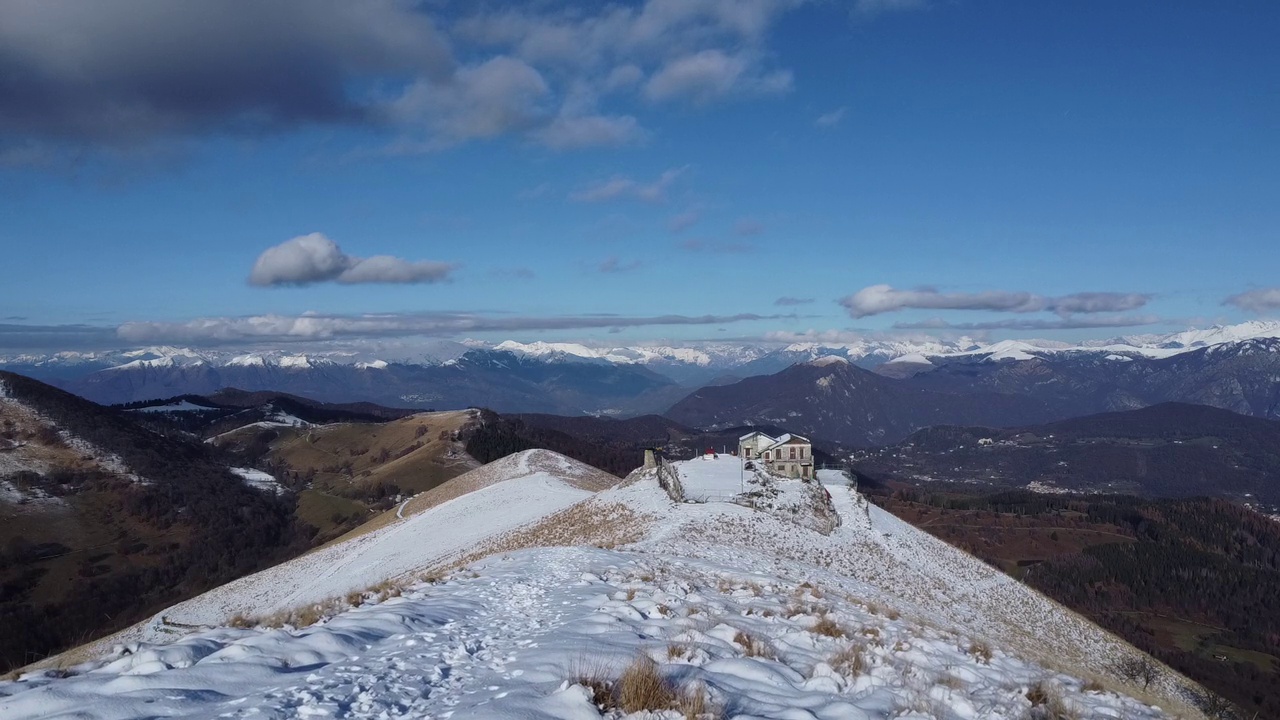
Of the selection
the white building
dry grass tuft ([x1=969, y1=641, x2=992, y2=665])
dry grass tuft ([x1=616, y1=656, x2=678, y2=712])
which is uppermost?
dry grass tuft ([x1=616, y1=656, x2=678, y2=712])

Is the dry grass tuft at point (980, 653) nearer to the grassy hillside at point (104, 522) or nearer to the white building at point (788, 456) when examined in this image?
the white building at point (788, 456)

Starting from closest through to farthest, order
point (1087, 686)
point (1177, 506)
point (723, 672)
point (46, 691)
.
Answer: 1. point (46, 691)
2. point (723, 672)
3. point (1087, 686)
4. point (1177, 506)

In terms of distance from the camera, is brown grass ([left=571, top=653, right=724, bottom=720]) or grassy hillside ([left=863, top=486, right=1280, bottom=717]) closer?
brown grass ([left=571, top=653, right=724, bottom=720])

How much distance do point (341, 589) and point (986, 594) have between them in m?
40.0

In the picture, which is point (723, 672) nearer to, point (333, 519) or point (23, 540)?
point (333, 519)

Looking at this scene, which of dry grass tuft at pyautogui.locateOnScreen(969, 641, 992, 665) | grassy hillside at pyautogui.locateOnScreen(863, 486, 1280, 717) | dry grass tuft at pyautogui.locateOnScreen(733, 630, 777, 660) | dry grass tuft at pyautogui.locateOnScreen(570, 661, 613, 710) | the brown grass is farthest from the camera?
grassy hillside at pyautogui.locateOnScreen(863, 486, 1280, 717)

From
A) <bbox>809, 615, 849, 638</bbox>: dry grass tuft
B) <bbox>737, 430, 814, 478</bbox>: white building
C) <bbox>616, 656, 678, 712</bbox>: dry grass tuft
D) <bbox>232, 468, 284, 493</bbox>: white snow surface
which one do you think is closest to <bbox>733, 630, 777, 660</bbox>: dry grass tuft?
<bbox>809, 615, 849, 638</bbox>: dry grass tuft

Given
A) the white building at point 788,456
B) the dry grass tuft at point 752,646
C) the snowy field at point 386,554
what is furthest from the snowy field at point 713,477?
the dry grass tuft at point 752,646

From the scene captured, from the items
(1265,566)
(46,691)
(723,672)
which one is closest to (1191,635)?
(1265,566)

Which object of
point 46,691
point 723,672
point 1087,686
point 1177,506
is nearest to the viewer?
point 46,691

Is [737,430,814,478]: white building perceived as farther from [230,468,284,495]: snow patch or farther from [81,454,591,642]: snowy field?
[230,468,284,495]: snow patch

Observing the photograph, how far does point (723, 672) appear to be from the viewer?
30.6 feet

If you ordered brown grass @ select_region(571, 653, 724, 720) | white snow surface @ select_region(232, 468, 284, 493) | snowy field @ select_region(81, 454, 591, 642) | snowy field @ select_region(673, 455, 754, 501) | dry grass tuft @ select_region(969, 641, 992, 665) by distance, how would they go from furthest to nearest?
white snow surface @ select_region(232, 468, 284, 493) → snowy field @ select_region(673, 455, 754, 501) → snowy field @ select_region(81, 454, 591, 642) → dry grass tuft @ select_region(969, 641, 992, 665) → brown grass @ select_region(571, 653, 724, 720)

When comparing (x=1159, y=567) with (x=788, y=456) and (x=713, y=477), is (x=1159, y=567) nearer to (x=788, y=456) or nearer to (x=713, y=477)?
(x=788, y=456)
